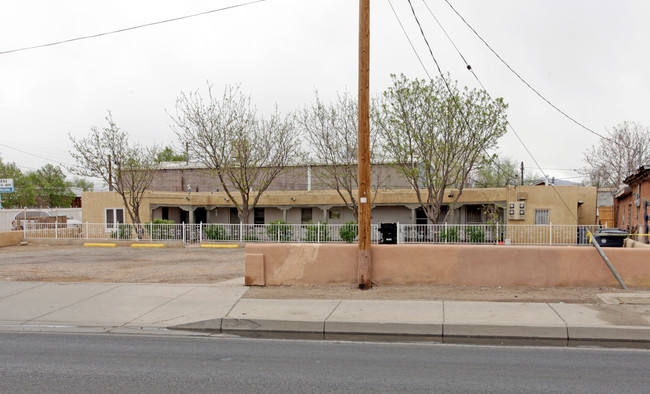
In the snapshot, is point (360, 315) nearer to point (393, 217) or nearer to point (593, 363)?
point (593, 363)

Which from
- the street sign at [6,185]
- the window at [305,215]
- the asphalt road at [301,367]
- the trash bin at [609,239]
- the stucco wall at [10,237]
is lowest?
the asphalt road at [301,367]

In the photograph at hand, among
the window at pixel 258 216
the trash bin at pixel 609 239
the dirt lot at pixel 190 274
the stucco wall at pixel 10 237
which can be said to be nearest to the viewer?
the dirt lot at pixel 190 274

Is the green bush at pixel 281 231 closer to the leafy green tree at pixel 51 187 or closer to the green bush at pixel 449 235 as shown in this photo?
the green bush at pixel 449 235

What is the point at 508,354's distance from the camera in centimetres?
732

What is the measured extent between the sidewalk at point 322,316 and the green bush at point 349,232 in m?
14.1

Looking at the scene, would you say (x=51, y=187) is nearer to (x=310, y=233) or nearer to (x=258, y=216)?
(x=258, y=216)

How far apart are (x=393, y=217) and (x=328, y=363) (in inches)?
1056

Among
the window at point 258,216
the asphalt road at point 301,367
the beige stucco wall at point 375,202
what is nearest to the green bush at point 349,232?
the beige stucco wall at point 375,202

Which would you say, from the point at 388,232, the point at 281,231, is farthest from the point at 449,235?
the point at 281,231

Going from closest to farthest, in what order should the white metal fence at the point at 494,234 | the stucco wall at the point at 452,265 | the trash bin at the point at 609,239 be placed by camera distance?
the stucco wall at the point at 452,265 → the trash bin at the point at 609,239 → the white metal fence at the point at 494,234

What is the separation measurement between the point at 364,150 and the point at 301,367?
220 inches

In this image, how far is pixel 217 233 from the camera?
88.0ft

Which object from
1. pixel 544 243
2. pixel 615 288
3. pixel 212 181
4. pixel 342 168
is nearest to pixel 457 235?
pixel 544 243

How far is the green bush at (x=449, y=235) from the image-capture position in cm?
2402
